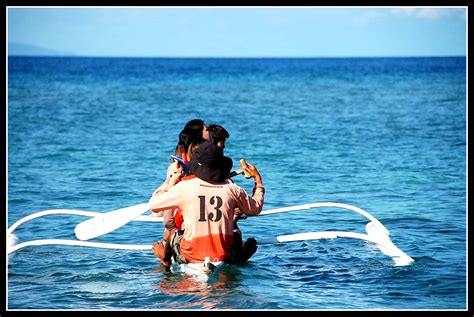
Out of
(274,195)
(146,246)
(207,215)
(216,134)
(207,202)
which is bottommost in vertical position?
(146,246)

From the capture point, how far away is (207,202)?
859cm

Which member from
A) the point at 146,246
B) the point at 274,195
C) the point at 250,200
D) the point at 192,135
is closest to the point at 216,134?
the point at 192,135

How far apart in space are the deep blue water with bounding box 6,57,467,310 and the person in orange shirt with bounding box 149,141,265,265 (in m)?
0.47

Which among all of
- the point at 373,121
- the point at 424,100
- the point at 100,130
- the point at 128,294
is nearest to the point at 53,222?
the point at 128,294

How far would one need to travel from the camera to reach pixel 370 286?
923 centimetres

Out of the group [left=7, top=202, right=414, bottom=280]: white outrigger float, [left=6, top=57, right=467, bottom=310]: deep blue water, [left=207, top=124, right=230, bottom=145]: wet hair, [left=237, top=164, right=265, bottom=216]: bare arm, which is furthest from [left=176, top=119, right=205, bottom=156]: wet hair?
[left=6, top=57, right=467, bottom=310]: deep blue water

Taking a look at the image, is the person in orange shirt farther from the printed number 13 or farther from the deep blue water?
the deep blue water

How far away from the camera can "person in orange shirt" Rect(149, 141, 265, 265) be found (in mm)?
8547

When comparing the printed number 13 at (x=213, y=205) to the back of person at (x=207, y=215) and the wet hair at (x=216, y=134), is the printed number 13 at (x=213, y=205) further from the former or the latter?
the wet hair at (x=216, y=134)

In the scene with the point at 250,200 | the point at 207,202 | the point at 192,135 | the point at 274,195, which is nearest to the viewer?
the point at 207,202

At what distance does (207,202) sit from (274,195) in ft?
18.5

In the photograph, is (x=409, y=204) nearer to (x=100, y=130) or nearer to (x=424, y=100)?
(x=100, y=130)

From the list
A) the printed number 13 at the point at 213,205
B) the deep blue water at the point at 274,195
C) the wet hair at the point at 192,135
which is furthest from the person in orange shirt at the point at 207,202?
the wet hair at the point at 192,135

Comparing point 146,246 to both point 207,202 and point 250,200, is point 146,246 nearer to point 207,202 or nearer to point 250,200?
point 207,202
